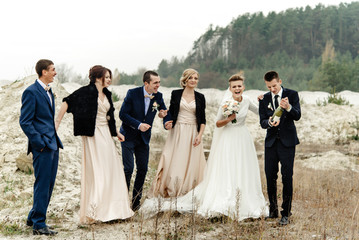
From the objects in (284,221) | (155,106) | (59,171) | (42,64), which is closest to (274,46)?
(59,171)

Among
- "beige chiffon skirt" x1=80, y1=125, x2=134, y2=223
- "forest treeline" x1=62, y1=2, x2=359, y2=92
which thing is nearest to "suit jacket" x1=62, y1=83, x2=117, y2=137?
"beige chiffon skirt" x1=80, y1=125, x2=134, y2=223

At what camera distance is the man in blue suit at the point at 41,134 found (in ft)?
17.0

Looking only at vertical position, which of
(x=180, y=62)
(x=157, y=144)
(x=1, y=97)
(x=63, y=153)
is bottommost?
(x=157, y=144)

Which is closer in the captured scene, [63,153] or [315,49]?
[63,153]

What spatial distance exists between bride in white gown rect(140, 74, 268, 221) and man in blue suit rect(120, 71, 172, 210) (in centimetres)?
66

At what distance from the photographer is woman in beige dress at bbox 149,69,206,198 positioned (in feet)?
23.3

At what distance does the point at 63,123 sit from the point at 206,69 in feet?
145

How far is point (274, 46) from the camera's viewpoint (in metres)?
61.2

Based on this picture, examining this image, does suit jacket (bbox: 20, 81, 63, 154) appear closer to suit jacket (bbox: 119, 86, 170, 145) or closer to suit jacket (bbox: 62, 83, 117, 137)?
suit jacket (bbox: 62, 83, 117, 137)

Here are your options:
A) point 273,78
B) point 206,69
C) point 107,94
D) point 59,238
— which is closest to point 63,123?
→ point 107,94

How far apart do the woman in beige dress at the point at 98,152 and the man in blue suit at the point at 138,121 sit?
0.55 metres

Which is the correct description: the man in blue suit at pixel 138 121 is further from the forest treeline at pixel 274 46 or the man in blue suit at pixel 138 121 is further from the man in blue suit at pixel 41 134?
the forest treeline at pixel 274 46

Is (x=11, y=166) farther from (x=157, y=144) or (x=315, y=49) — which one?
(x=315, y=49)

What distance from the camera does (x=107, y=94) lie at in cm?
610
